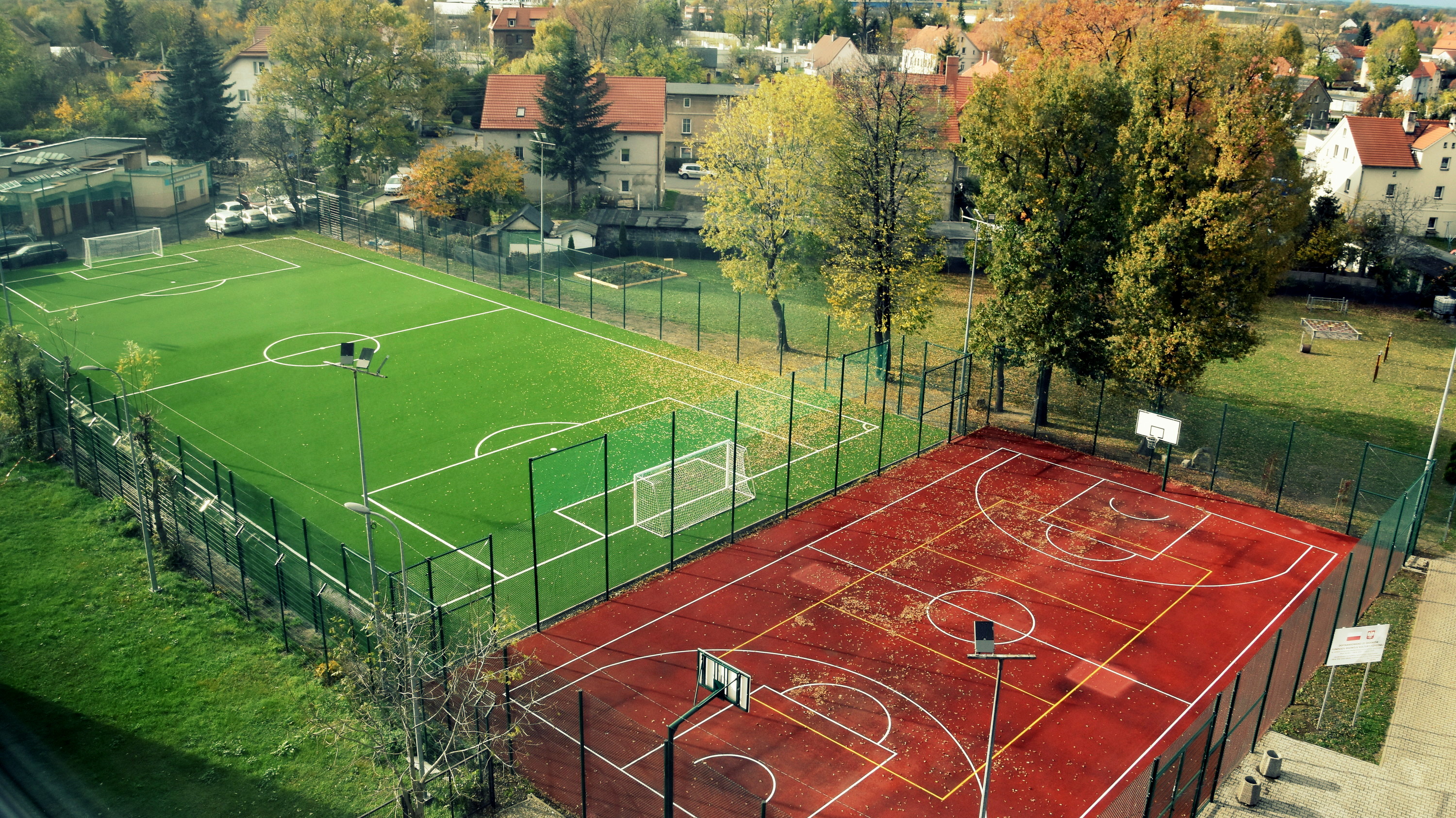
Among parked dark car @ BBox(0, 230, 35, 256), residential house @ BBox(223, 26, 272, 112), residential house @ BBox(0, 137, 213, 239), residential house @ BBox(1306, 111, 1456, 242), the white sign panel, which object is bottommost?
the white sign panel

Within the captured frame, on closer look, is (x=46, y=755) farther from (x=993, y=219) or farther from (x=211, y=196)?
(x=211, y=196)

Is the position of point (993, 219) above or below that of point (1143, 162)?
below

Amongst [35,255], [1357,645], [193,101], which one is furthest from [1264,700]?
[193,101]

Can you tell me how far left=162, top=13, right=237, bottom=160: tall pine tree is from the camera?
66.5m

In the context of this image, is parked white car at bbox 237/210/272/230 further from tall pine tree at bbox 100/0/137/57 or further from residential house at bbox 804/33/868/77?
residential house at bbox 804/33/868/77

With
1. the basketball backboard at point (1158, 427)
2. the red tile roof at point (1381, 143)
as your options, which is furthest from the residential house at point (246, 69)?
the red tile roof at point (1381, 143)

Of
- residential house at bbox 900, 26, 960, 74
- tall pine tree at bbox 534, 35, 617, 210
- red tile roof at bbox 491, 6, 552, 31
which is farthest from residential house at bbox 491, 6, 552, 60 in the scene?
tall pine tree at bbox 534, 35, 617, 210

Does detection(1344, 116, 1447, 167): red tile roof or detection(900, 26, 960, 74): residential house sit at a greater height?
detection(900, 26, 960, 74): residential house

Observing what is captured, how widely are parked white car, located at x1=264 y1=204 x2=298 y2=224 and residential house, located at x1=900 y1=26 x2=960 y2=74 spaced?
49705mm

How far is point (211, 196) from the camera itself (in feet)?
208

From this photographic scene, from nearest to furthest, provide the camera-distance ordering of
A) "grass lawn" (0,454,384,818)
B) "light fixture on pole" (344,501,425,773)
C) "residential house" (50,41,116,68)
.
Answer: "light fixture on pole" (344,501,425,773), "grass lawn" (0,454,384,818), "residential house" (50,41,116,68)

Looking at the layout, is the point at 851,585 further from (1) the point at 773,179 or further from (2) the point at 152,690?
(1) the point at 773,179

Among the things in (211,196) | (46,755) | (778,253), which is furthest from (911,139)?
(211,196)

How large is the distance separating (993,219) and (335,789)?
84.2 ft
